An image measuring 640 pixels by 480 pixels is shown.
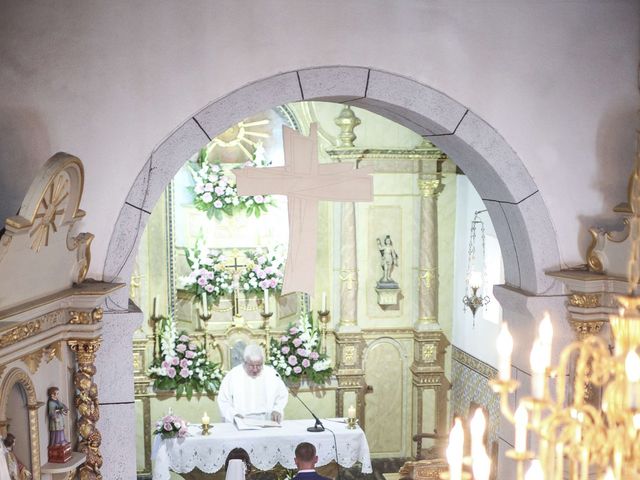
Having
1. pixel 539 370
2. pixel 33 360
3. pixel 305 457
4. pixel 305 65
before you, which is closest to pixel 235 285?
pixel 305 457

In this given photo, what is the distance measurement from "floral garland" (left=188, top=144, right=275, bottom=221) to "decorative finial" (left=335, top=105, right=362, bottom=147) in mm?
954

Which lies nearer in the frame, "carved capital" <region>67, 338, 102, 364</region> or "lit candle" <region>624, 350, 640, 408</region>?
"lit candle" <region>624, 350, 640, 408</region>

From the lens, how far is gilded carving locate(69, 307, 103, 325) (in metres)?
5.07

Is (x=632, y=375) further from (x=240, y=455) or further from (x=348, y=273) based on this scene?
(x=348, y=273)

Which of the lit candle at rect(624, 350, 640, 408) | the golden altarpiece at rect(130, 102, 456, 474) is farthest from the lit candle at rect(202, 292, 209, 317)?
the lit candle at rect(624, 350, 640, 408)

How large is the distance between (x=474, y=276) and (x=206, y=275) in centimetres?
312

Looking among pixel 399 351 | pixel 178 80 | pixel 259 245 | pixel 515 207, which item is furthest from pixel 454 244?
pixel 178 80

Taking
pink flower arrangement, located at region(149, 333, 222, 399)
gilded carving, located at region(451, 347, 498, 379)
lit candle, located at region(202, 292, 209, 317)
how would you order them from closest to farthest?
gilded carving, located at region(451, 347, 498, 379), pink flower arrangement, located at region(149, 333, 222, 399), lit candle, located at region(202, 292, 209, 317)

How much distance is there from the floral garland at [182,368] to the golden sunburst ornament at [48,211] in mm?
5475

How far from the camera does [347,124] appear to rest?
10125mm

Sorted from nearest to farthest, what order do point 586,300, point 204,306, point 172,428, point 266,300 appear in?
1. point 586,300
2. point 172,428
3. point 204,306
4. point 266,300

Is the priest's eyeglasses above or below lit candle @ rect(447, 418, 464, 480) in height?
below

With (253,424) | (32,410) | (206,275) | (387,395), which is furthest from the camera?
(387,395)

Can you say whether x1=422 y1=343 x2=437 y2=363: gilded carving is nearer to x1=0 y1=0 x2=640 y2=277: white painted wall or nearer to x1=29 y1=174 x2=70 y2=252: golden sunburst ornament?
x1=0 y1=0 x2=640 y2=277: white painted wall
